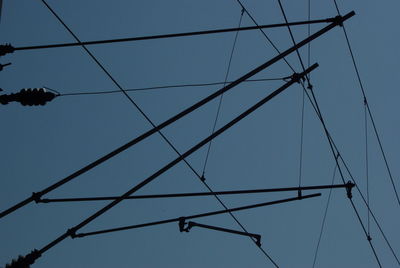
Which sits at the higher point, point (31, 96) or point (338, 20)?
point (338, 20)

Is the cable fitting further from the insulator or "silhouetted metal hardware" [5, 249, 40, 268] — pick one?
"silhouetted metal hardware" [5, 249, 40, 268]

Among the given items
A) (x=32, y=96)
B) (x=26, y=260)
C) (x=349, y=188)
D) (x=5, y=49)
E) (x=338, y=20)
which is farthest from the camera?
(x=349, y=188)

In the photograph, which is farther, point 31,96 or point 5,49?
point 5,49

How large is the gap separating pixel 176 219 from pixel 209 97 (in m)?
3.00

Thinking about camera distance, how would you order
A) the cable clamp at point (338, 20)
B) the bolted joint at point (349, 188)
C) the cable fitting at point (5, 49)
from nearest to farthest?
the cable fitting at point (5, 49) → the cable clamp at point (338, 20) → the bolted joint at point (349, 188)

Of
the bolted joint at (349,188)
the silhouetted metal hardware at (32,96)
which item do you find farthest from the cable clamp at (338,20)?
the silhouetted metal hardware at (32,96)

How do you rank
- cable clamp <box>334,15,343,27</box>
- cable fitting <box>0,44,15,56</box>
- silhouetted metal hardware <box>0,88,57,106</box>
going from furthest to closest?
cable clamp <box>334,15,343,27</box> → cable fitting <box>0,44,15,56</box> → silhouetted metal hardware <box>0,88,57,106</box>

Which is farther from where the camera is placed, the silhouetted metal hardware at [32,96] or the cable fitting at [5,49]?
the cable fitting at [5,49]

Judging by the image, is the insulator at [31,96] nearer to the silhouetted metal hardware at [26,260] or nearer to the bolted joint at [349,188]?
the silhouetted metal hardware at [26,260]

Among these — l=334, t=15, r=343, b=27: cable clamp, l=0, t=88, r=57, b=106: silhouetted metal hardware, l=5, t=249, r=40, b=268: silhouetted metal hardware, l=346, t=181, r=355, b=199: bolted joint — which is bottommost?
l=5, t=249, r=40, b=268: silhouetted metal hardware

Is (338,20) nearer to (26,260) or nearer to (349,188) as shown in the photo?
(349,188)

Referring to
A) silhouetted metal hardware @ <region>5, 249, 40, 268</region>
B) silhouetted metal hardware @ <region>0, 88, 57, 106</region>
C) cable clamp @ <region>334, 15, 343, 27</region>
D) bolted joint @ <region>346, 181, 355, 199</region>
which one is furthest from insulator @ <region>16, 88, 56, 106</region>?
bolted joint @ <region>346, 181, 355, 199</region>

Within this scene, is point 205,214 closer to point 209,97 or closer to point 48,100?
point 209,97

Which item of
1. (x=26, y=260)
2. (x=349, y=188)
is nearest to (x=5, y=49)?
(x=26, y=260)
